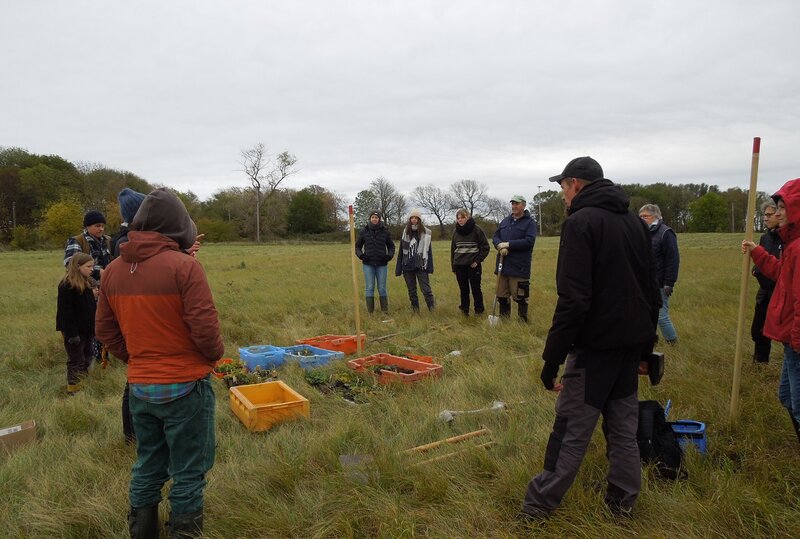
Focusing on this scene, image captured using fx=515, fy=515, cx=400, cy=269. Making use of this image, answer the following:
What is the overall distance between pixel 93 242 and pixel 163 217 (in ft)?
13.1

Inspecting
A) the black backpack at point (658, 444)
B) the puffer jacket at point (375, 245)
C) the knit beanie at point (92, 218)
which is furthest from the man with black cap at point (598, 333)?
the puffer jacket at point (375, 245)

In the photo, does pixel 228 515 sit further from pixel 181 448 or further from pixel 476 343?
pixel 476 343

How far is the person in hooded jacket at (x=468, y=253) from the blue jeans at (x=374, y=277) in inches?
57.3

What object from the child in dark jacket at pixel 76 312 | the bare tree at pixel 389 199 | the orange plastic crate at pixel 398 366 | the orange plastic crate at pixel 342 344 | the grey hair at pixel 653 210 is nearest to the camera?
the orange plastic crate at pixel 398 366

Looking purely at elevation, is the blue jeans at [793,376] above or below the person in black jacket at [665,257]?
below

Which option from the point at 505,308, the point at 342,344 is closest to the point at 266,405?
the point at 342,344

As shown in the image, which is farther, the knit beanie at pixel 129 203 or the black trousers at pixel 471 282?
the black trousers at pixel 471 282

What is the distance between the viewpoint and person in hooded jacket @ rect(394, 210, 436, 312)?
963 centimetres

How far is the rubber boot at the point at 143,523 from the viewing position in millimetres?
2811

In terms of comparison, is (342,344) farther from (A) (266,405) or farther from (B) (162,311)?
(B) (162,311)

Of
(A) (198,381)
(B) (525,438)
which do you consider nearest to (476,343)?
(B) (525,438)

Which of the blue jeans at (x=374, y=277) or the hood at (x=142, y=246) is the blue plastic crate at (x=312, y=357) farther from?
the hood at (x=142, y=246)

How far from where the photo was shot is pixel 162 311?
8.95 ft

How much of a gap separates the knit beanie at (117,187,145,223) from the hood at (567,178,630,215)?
8.93 feet
